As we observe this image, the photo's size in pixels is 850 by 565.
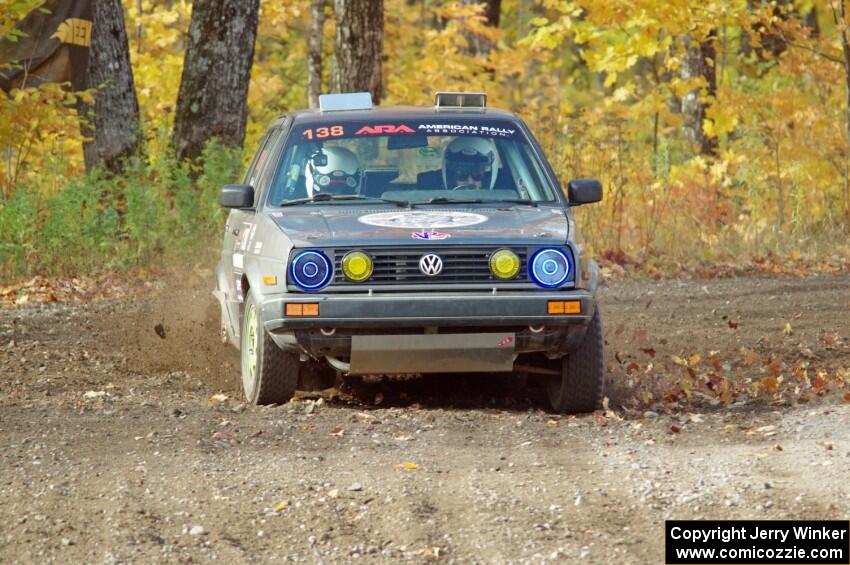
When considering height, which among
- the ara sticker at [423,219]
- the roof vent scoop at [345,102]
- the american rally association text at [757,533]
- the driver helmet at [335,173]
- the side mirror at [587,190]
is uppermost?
the roof vent scoop at [345,102]

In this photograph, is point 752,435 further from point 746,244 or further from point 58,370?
point 746,244

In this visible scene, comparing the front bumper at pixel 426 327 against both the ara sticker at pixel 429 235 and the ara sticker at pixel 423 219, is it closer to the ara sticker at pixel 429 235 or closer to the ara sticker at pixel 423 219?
the ara sticker at pixel 429 235

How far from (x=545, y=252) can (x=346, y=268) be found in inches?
42.2

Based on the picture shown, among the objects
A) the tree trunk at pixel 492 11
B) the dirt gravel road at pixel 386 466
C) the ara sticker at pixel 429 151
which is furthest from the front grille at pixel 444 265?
the tree trunk at pixel 492 11

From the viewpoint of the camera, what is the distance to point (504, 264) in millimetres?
7496

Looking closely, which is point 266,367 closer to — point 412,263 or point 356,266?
point 356,266

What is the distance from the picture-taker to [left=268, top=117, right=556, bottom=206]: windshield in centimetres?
849

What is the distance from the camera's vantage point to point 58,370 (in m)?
9.68

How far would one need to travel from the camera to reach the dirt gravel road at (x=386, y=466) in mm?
5297

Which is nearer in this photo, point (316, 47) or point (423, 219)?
point (423, 219)

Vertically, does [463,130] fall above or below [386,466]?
above

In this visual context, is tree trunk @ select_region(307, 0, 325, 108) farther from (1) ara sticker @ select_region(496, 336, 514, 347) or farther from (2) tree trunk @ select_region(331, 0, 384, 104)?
(1) ara sticker @ select_region(496, 336, 514, 347)

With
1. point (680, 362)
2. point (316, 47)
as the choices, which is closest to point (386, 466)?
point (680, 362)

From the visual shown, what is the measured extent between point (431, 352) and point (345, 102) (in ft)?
8.12
